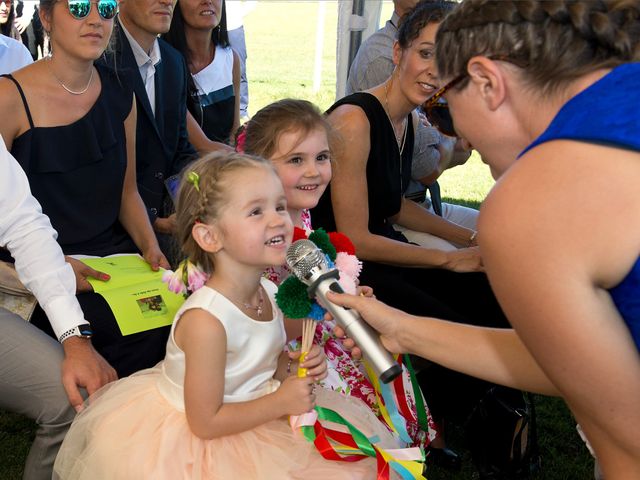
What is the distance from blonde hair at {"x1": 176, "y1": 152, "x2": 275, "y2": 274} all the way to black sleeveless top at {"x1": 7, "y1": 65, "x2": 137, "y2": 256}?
758 mm

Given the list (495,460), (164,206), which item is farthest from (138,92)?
(495,460)

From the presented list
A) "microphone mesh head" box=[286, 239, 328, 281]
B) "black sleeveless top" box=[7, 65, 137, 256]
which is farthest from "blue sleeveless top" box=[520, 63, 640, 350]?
"black sleeveless top" box=[7, 65, 137, 256]

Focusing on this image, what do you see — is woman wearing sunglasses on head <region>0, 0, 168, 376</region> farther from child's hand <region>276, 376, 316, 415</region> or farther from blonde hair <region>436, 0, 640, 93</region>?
blonde hair <region>436, 0, 640, 93</region>

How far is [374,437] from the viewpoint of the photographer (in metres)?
2.36

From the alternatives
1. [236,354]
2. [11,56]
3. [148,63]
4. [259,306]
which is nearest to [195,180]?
[259,306]

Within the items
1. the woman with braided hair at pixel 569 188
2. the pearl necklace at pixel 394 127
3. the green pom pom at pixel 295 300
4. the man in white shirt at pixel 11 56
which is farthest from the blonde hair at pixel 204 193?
the man in white shirt at pixel 11 56

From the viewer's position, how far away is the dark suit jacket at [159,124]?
11.4 feet

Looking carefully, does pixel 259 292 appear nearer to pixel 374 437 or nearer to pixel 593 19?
pixel 374 437

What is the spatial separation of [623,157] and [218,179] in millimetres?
1257

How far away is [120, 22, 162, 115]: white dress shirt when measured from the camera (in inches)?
141

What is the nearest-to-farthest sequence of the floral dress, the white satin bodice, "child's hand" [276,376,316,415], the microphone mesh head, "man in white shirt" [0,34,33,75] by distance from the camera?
1. the microphone mesh head
2. "child's hand" [276,376,316,415]
3. the white satin bodice
4. the floral dress
5. "man in white shirt" [0,34,33,75]

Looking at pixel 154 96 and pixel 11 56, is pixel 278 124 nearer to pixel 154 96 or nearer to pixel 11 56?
pixel 154 96

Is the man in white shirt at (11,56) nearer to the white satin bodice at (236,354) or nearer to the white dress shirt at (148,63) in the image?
the white dress shirt at (148,63)

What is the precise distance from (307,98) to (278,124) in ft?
29.4
